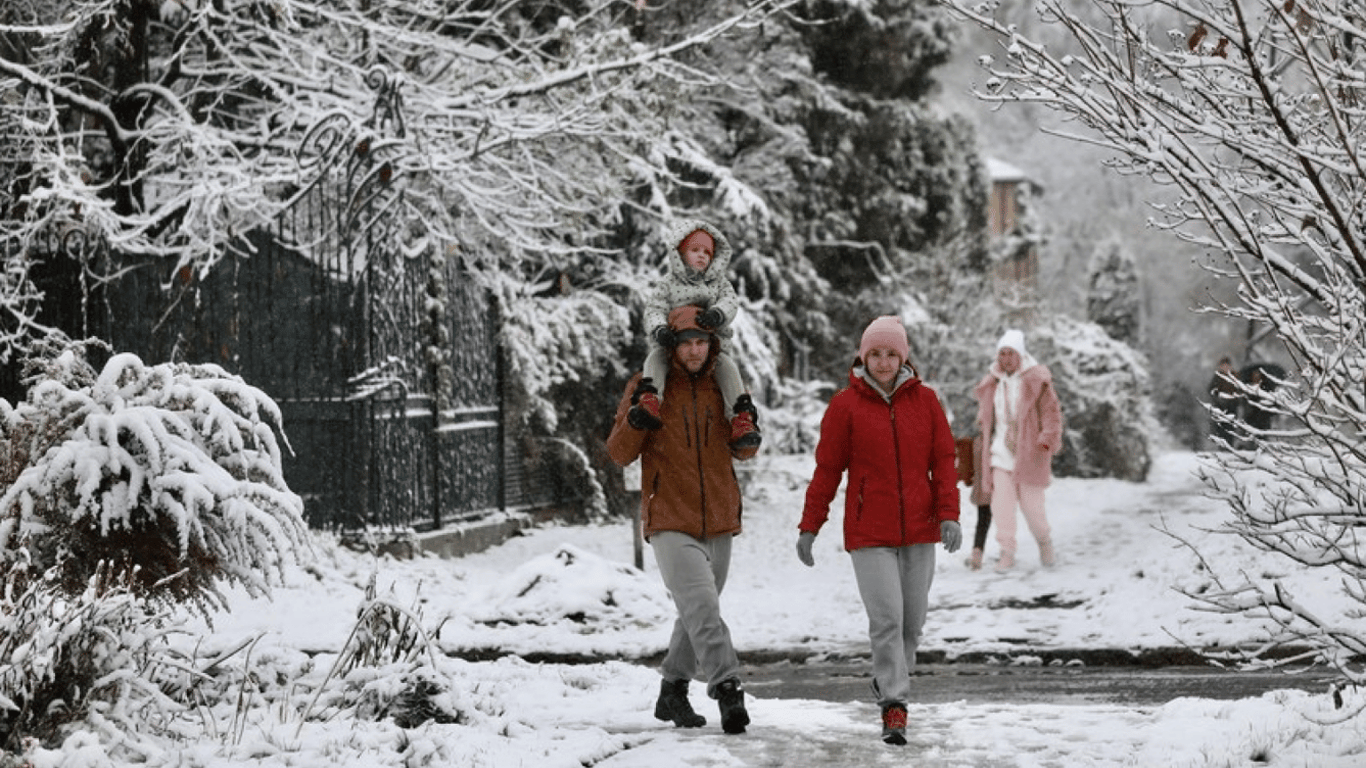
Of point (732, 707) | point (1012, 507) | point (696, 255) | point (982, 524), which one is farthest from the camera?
point (982, 524)

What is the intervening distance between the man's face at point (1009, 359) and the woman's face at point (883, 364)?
267 inches

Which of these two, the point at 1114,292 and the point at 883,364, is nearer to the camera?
the point at 883,364

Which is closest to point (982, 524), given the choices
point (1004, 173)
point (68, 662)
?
point (68, 662)

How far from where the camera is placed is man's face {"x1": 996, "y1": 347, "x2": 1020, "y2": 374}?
13961mm

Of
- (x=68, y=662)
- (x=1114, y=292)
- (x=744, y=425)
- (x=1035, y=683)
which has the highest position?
(x=1114, y=292)

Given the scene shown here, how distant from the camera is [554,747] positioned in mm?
6688

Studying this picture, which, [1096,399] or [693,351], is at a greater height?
[1096,399]

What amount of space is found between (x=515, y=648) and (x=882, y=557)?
4.37m

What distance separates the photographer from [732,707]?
7004 millimetres

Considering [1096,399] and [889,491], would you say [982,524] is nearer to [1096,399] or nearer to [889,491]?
[889,491]

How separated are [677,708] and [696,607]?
54cm

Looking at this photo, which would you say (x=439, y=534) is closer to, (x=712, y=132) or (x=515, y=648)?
(x=515, y=648)

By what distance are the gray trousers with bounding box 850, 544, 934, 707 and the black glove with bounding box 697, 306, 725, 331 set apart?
1.16 metres

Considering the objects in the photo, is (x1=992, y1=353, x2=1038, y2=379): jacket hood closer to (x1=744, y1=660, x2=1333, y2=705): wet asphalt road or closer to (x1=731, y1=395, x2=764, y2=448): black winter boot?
(x1=744, y1=660, x2=1333, y2=705): wet asphalt road
